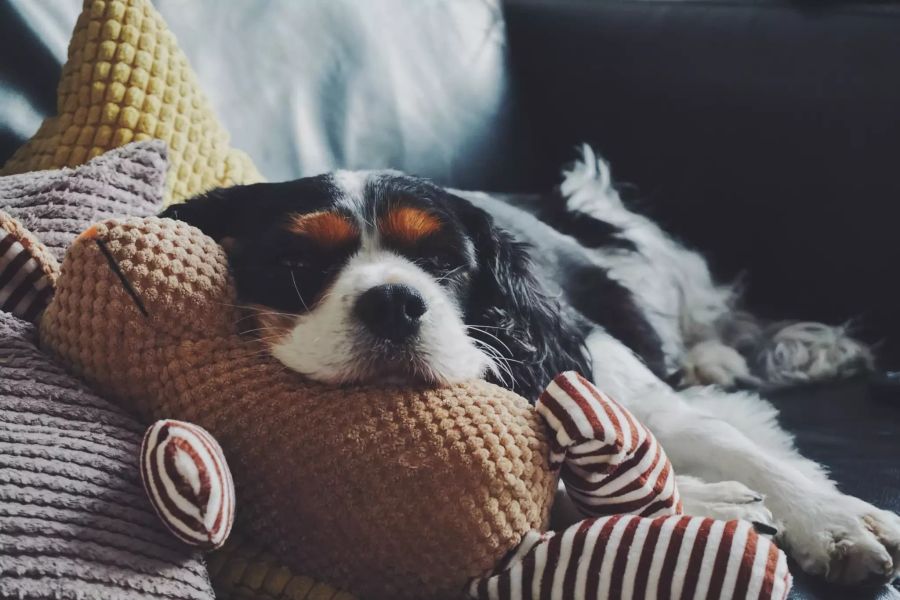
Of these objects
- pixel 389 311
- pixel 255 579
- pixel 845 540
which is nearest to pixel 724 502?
pixel 845 540

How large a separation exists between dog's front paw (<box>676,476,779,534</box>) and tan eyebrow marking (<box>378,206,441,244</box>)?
517 millimetres

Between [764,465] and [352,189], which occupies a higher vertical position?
[352,189]

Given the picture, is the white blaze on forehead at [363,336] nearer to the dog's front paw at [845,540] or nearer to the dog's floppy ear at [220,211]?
the dog's floppy ear at [220,211]

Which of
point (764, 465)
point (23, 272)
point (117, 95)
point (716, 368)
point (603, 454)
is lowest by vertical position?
point (716, 368)

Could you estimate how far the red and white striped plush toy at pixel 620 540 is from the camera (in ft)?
2.69

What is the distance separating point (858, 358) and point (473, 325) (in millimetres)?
1069

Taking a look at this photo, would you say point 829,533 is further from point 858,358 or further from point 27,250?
point 27,250

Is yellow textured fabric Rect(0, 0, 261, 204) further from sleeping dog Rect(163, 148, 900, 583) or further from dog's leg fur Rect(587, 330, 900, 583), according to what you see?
dog's leg fur Rect(587, 330, 900, 583)

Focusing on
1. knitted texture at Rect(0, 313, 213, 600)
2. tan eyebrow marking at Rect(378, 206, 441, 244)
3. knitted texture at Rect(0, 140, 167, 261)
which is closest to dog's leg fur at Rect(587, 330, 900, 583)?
tan eyebrow marking at Rect(378, 206, 441, 244)

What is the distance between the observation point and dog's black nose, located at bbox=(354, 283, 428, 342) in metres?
1.12

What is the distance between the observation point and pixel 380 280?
118 centimetres

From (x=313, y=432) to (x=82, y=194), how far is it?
499 mm

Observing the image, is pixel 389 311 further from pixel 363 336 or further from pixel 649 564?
pixel 649 564

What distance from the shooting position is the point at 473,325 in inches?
53.2
